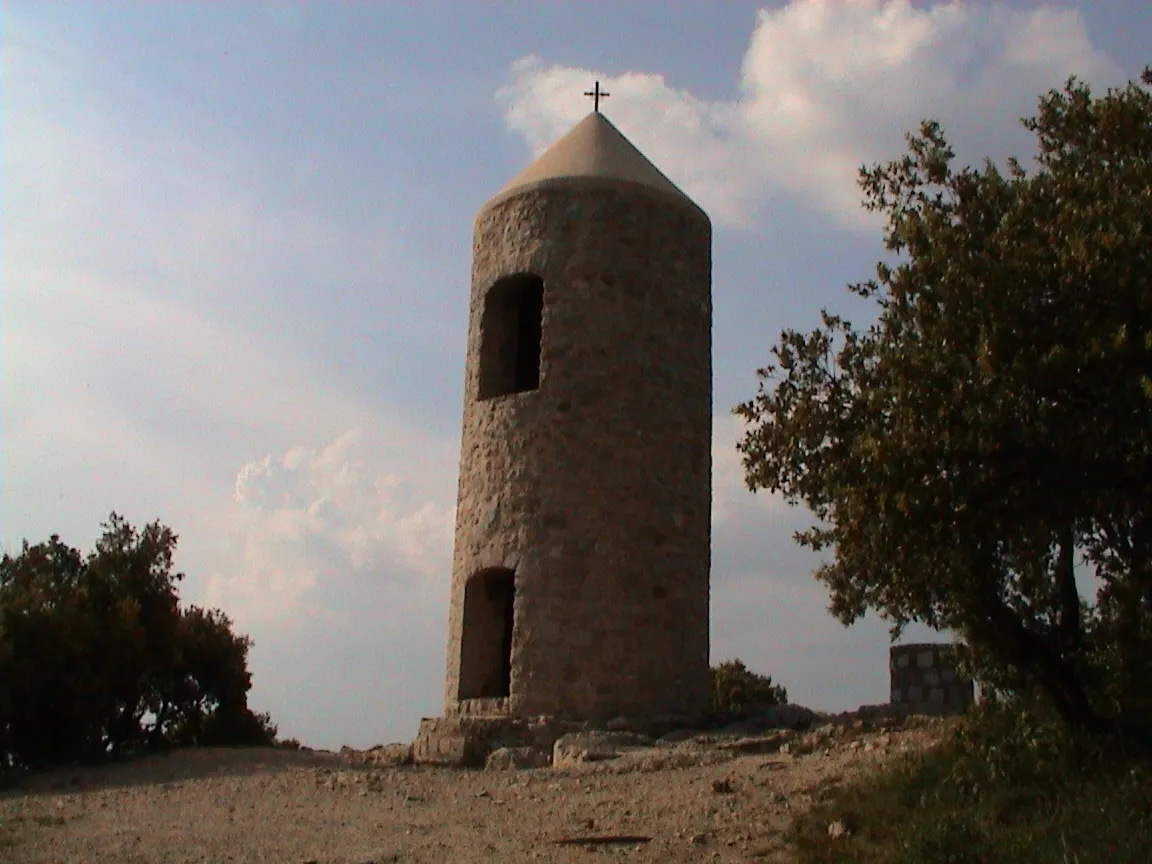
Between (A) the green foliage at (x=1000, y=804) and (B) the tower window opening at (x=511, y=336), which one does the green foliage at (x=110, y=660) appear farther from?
(A) the green foliage at (x=1000, y=804)

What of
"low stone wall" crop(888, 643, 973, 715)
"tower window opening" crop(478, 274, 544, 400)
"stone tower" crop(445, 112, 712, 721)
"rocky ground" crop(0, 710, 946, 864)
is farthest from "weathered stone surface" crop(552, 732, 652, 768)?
"tower window opening" crop(478, 274, 544, 400)

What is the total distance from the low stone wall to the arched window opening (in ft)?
11.6

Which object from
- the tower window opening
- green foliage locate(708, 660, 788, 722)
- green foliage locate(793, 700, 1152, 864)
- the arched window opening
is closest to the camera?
green foliage locate(793, 700, 1152, 864)

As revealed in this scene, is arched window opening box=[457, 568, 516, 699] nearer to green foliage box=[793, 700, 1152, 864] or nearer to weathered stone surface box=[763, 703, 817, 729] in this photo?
weathered stone surface box=[763, 703, 817, 729]

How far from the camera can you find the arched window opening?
1237 cm

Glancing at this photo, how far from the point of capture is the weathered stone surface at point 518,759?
35.1 feet

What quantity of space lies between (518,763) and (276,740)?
5771 millimetres

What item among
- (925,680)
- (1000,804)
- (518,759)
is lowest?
(1000,804)

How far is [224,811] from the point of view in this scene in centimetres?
832

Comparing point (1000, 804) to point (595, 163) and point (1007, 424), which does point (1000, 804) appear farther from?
point (595, 163)

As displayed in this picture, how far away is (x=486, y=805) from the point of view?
8094mm

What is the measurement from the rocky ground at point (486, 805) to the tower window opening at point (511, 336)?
400 centimetres

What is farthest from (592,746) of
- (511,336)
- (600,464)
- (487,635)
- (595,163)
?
(595,163)

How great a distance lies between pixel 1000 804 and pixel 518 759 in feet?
16.5
